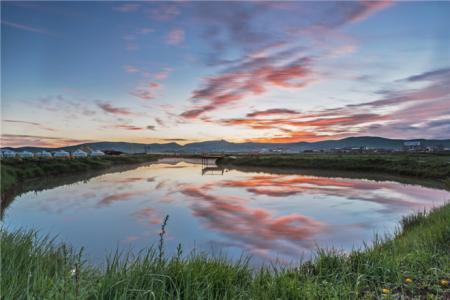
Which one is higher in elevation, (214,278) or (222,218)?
(214,278)

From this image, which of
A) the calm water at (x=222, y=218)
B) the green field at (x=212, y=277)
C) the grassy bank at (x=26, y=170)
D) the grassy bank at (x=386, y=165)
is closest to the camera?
the green field at (x=212, y=277)

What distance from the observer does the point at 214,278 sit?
12.4 ft

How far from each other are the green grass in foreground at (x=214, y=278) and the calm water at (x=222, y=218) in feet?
6.16

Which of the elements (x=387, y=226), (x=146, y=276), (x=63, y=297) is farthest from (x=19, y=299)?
(x=387, y=226)

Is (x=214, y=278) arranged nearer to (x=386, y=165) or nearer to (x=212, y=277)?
(x=212, y=277)

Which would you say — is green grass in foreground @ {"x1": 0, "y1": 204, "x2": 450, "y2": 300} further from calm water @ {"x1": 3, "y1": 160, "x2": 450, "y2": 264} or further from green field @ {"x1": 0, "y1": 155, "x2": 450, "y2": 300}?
calm water @ {"x1": 3, "y1": 160, "x2": 450, "y2": 264}

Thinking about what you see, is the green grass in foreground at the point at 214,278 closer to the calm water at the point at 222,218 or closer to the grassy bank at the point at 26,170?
the calm water at the point at 222,218

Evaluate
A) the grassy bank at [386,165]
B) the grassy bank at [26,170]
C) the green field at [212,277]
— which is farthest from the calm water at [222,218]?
the grassy bank at [386,165]

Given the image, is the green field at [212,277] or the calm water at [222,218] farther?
the calm water at [222,218]

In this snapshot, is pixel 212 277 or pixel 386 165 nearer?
pixel 212 277

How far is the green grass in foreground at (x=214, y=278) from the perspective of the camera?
9.46 feet

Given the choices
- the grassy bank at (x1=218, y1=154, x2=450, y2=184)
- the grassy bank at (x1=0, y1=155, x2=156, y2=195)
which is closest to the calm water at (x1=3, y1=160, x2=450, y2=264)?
the grassy bank at (x1=0, y1=155, x2=156, y2=195)

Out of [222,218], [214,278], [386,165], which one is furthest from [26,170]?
[386,165]

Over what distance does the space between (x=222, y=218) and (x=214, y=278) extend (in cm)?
814
